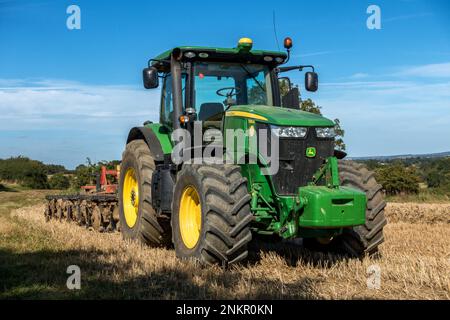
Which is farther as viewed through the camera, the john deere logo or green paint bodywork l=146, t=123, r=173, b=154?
green paint bodywork l=146, t=123, r=173, b=154

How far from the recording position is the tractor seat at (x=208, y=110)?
761cm

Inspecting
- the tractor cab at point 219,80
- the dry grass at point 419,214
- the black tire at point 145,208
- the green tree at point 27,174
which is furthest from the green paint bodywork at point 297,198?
the green tree at point 27,174

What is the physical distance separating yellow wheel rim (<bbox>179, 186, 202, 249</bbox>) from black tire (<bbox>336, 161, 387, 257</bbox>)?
178 centimetres

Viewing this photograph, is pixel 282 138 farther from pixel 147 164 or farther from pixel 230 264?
pixel 147 164

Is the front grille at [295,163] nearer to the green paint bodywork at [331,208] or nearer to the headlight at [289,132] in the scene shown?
the headlight at [289,132]

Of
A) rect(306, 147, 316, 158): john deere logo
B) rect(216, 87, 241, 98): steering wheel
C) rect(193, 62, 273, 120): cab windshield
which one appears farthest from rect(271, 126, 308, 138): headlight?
rect(216, 87, 241, 98): steering wheel

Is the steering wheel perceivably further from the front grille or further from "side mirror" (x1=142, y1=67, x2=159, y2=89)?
the front grille

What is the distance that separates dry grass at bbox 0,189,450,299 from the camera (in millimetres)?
5109

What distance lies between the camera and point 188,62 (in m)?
7.68

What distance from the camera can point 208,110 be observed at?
7637 mm

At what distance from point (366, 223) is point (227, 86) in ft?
8.65

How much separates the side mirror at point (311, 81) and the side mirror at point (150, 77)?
2.13 metres

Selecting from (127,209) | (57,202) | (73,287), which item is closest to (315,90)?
(127,209)

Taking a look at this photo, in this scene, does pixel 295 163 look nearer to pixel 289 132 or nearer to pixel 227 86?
pixel 289 132
